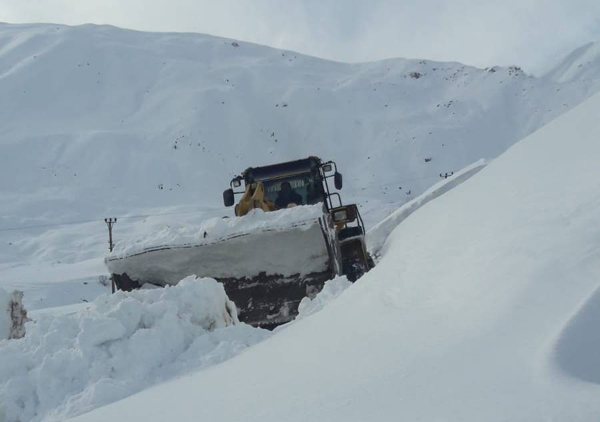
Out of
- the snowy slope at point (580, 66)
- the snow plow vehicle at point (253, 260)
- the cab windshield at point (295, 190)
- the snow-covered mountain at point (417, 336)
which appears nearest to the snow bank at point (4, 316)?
the snow-covered mountain at point (417, 336)

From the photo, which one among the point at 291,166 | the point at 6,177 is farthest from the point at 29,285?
the point at 6,177

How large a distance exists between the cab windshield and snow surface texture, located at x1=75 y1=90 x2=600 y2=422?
16.8 feet

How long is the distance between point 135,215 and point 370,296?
25.1 m

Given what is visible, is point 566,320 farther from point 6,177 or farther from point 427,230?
point 6,177

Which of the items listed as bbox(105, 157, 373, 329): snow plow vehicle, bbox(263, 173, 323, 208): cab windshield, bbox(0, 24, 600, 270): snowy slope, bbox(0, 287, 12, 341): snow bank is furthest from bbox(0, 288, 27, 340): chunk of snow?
bbox(0, 24, 600, 270): snowy slope

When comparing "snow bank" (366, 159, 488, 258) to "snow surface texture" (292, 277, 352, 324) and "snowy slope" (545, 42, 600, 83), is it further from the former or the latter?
"snowy slope" (545, 42, 600, 83)

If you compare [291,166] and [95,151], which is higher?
[95,151]

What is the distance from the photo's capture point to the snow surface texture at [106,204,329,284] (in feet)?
21.0

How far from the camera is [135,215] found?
90.0 feet

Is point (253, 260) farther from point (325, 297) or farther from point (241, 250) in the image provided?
point (325, 297)

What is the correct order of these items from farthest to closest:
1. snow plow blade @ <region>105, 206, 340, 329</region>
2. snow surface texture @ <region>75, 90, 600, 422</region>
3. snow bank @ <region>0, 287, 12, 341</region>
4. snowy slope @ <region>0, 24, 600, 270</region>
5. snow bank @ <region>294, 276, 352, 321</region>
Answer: snowy slope @ <region>0, 24, 600, 270</region> → snow plow blade @ <region>105, 206, 340, 329</region> → snow bank @ <region>0, 287, 12, 341</region> → snow bank @ <region>294, 276, 352, 321</region> → snow surface texture @ <region>75, 90, 600, 422</region>

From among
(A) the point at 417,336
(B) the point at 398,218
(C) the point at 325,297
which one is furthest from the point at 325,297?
(B) the point at 398,218

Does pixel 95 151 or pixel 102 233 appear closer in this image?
pixel 102 233

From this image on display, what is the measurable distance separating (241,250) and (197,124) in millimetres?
32660
